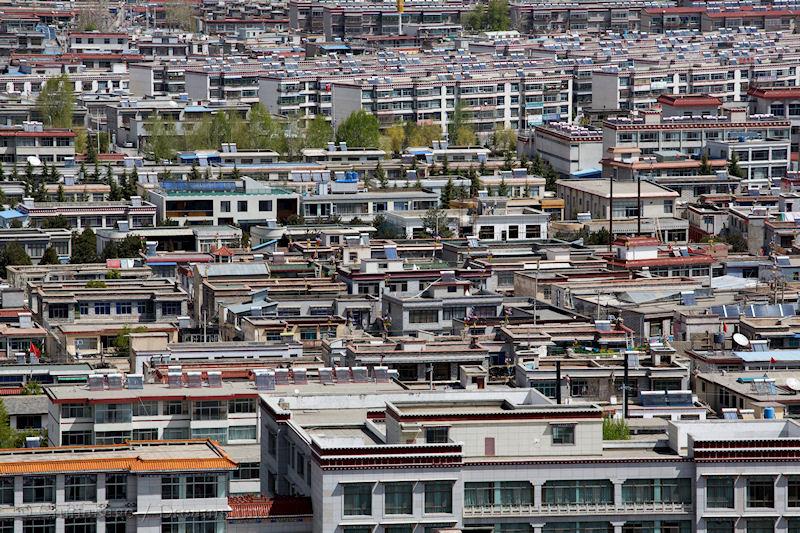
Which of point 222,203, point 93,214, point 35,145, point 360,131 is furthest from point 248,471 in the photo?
point 360,131

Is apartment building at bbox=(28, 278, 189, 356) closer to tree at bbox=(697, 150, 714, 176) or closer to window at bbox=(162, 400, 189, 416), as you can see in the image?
window at bbox=(162, 400, 189, 416)

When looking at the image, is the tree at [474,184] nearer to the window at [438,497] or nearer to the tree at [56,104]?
the tree at [56,104]

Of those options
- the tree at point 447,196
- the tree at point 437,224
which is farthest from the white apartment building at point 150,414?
the tree at point 447,196

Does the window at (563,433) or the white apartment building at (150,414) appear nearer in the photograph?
the window at (563,433)

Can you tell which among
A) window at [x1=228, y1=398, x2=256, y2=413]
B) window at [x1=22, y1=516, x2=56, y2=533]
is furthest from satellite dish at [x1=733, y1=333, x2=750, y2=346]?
window at [x1=22, y1=516, x2=56, y2=533]

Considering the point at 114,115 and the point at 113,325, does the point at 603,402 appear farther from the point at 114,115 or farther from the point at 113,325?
the point at 114,115

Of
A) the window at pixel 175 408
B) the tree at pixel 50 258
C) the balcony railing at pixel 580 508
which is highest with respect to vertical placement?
the balcony railing at pixel 580 508
